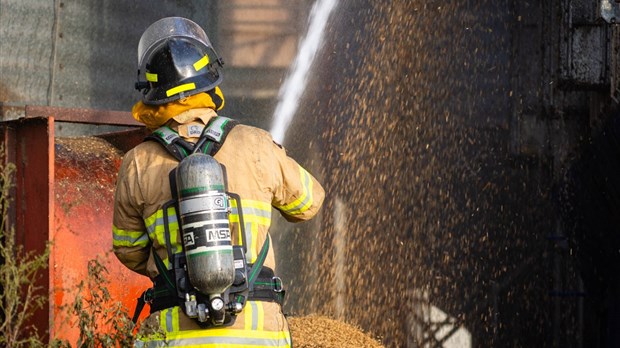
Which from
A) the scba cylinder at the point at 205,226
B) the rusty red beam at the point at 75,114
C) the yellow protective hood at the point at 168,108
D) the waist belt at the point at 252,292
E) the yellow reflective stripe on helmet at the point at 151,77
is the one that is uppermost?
the rusty red beam at the point at 75,114

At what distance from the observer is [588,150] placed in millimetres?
11086

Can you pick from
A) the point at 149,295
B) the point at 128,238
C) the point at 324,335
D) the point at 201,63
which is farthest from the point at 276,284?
the point at 324,335

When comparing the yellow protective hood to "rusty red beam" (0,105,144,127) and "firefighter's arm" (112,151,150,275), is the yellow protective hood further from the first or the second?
"rusty red beam" (0,105,144,127)

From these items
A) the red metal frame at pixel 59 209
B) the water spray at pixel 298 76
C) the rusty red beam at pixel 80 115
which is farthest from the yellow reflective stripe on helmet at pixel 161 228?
the water spray at pixel 298 76

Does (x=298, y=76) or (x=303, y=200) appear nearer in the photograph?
(x=303, y=200)

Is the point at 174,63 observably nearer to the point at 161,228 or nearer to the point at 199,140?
the point at 199,140

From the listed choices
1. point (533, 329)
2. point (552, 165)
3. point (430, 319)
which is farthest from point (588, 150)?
point (533, 329)

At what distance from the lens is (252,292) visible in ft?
10.7

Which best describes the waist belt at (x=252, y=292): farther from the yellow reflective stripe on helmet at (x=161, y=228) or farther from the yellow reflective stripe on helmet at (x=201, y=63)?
the yellow reflective stripe on helmet at (x=201, y=63)

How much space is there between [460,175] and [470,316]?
8.01ft

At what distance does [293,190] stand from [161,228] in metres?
0.51

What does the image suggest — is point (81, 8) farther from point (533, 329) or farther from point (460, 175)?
point (533, 329)

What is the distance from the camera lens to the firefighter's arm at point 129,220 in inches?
129

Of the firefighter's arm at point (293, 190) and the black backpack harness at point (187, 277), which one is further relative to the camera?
the firefighter's arm at point (293, 190)
